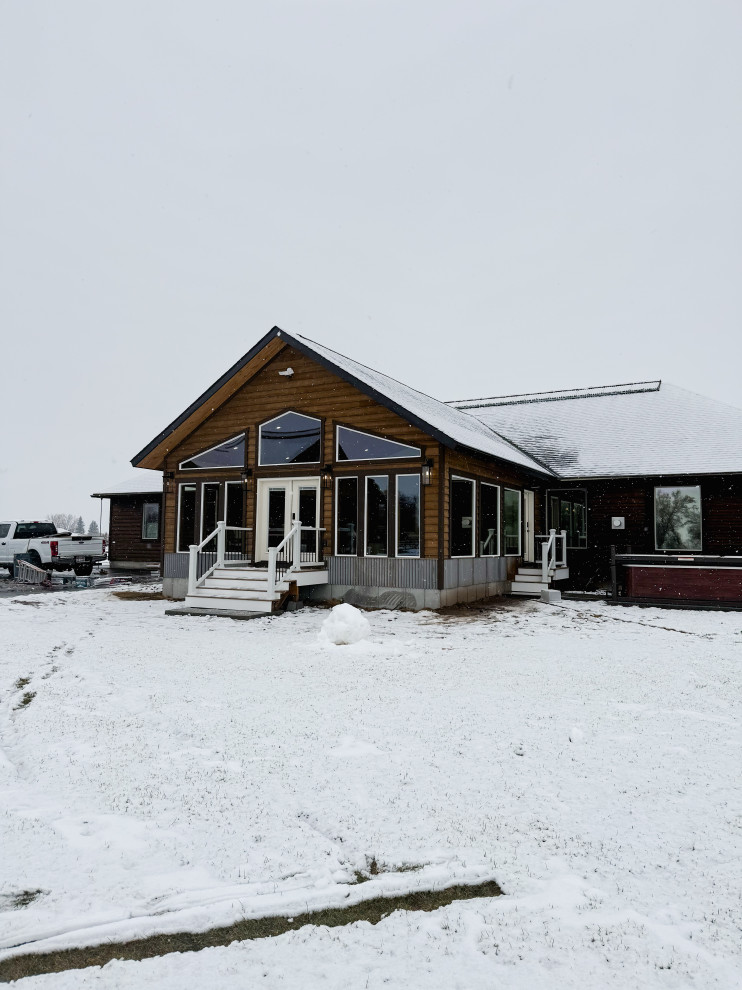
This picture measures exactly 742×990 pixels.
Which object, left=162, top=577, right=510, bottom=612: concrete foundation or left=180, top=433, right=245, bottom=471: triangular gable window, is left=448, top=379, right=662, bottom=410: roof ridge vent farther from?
left=180, top=433, right=245, bottom=471: triangular gable window

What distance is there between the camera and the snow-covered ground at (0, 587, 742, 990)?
255 centimetres

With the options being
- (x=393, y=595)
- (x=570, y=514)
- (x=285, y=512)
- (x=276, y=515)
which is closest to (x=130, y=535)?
(x=276, y=515)

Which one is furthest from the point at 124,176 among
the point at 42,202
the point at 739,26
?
the point at 739,26

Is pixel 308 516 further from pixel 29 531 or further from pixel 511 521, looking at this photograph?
pixel 29 531

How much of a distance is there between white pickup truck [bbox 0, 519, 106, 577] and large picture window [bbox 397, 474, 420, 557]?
45.7ft

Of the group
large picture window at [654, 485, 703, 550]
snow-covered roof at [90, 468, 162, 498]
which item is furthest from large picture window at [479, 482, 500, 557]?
snow-covered roof at [90, 468, 162, 498]

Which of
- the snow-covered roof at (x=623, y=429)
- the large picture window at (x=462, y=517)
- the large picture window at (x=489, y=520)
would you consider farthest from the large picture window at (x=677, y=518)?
the large picture window at (x=462, y=517)

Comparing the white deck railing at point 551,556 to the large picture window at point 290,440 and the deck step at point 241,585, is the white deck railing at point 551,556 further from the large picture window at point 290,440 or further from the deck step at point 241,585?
the deck step at point 241,585

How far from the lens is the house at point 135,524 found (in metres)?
24.1

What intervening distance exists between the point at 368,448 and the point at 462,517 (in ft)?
8.41

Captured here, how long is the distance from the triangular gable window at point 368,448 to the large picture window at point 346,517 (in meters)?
0.57

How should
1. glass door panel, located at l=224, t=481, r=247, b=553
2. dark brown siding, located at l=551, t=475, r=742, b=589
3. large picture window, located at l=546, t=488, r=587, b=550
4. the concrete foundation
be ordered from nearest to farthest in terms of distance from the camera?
the concrete foundation < glass door panel, located at l=224, t=481, r=247, b=553 < dark brown siding, located at l=551, t=475, r=742, b=589 < large picture window, located at l=546, t=488, r=587, b=550

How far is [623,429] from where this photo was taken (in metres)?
20.6

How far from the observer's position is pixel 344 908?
9.45 feet
